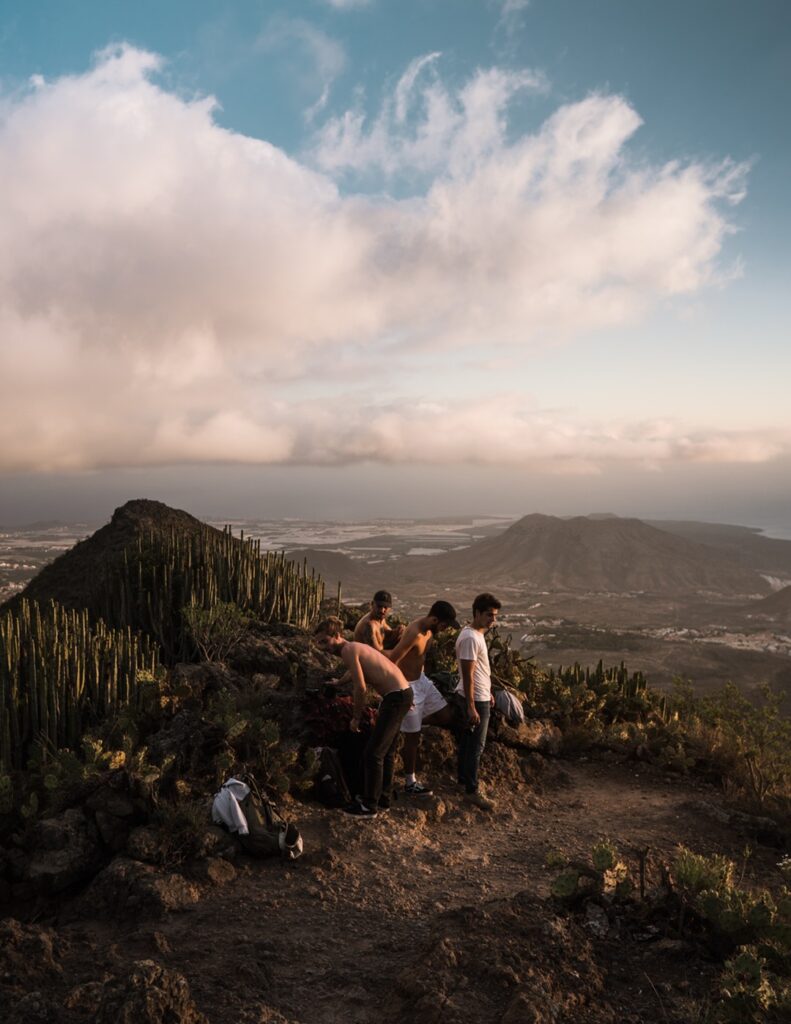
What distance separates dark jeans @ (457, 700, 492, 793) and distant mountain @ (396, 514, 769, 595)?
101 metres

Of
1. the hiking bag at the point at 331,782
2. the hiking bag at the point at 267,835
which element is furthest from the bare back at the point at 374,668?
the hiking bag at the point at 267,835

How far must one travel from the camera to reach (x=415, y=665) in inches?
275

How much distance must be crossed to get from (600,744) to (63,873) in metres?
6.18

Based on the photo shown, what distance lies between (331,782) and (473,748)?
→ 147 centimetres

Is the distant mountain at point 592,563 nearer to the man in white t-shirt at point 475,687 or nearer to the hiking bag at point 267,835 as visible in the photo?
the man in white t-shirt at point 475,687

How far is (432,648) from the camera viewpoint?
969cm

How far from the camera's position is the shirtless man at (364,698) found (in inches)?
237

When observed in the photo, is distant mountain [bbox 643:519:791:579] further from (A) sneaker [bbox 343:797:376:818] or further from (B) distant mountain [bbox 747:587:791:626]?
(A) sneaker [bbox 343:797:376:818]

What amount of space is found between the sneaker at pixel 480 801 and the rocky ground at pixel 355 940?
452 millimetres

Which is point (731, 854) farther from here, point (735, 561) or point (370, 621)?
point (735, 561)

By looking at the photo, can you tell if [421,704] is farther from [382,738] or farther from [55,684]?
[55,684]

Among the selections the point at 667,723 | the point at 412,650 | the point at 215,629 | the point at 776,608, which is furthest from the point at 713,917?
the point at 776,608

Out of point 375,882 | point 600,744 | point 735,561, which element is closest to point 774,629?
point 735,561

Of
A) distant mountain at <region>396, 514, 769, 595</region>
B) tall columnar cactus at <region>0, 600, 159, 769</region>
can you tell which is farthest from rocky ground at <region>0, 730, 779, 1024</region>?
distant mountain at <region>396, 514, 769, 595</region>
